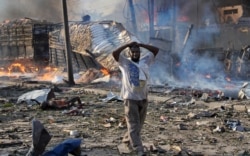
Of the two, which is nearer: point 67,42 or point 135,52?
point 135,52

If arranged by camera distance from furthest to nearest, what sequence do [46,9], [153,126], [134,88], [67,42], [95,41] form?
[46,9] < [95,41] < [67,42] < [153,126] < [134,88]

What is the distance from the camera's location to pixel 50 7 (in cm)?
3938

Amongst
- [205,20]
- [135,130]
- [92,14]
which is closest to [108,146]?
[135,130]

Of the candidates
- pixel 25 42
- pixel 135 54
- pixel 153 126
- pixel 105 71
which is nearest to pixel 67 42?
pixel 105 71

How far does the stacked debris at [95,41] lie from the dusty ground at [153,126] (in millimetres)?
6357

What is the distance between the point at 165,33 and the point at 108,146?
1952 cm

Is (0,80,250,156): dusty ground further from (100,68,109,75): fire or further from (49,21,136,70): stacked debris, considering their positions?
(49,21,136,70): stacked debris

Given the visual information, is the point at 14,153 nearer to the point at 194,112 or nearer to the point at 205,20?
the point at 194,112

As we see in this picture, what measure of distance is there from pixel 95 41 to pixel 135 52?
13.8 meters

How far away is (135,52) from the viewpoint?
620 centimetres

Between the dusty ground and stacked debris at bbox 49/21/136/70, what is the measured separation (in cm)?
636

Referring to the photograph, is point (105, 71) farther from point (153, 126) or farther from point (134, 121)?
point (134, 121)

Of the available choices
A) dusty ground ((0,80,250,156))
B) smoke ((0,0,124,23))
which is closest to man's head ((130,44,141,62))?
dusty ground ((0,80,250,156))

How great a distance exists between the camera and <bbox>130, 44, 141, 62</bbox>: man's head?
6.19m
